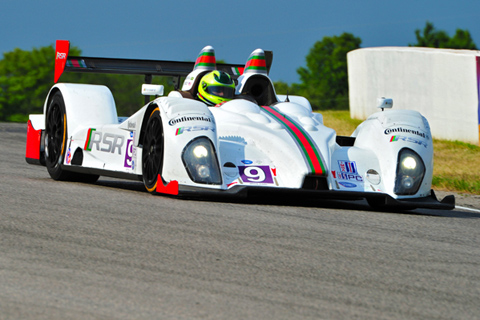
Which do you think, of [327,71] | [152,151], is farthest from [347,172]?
[327,71]

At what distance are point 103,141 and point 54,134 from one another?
50.9 inches

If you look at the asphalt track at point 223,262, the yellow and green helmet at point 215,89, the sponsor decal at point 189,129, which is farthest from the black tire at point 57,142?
the sponsor decal at point 189,129

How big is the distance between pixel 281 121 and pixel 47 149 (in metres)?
3.29

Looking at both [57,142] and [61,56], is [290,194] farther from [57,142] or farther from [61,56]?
[61,56]

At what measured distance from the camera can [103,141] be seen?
8.19 metres

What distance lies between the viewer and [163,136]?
22.5ft

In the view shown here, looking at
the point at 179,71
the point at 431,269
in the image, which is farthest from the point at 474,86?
the point at 431,269

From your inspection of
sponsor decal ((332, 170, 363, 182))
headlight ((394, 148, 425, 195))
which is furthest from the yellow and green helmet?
headlight ((394, 148, 425, 195))

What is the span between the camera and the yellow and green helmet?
8359 millimetres

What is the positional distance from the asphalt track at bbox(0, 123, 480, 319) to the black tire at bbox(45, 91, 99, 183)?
7.78ft

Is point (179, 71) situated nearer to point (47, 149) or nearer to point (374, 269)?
point (47, 149)

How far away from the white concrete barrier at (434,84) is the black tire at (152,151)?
12.5 metres

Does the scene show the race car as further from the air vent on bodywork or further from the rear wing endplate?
the rear wing endplate

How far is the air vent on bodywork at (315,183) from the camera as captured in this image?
6.65 meters
